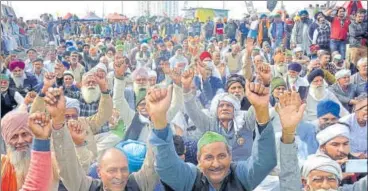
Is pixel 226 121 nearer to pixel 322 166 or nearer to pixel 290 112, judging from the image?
pixel 322 166

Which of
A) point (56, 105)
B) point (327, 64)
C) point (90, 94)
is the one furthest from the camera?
point (327, 64)

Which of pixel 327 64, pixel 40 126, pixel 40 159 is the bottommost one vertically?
pixel 327 64

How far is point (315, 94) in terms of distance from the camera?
611 cm

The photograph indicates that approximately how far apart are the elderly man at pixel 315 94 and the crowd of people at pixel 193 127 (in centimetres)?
2

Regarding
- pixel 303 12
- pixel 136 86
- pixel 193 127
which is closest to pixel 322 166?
pixel 193 127

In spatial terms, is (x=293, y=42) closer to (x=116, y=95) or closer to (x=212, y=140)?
(x=116, y=95)

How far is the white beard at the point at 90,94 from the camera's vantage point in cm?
552

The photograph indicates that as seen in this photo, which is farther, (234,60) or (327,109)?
(234,60)

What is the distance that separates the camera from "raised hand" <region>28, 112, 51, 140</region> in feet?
8.16

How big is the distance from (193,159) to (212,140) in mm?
792

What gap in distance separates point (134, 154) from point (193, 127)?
1.64m

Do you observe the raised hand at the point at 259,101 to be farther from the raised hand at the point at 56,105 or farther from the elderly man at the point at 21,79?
the elderly man at the point at 21,79

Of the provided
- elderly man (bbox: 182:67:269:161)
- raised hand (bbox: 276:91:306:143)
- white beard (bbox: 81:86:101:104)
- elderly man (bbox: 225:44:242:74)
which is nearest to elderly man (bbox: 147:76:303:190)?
raised hand (bbox: 276:91:306:143)

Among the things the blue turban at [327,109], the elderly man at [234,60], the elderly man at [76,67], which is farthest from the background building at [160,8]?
the blue turban at [327,109]
